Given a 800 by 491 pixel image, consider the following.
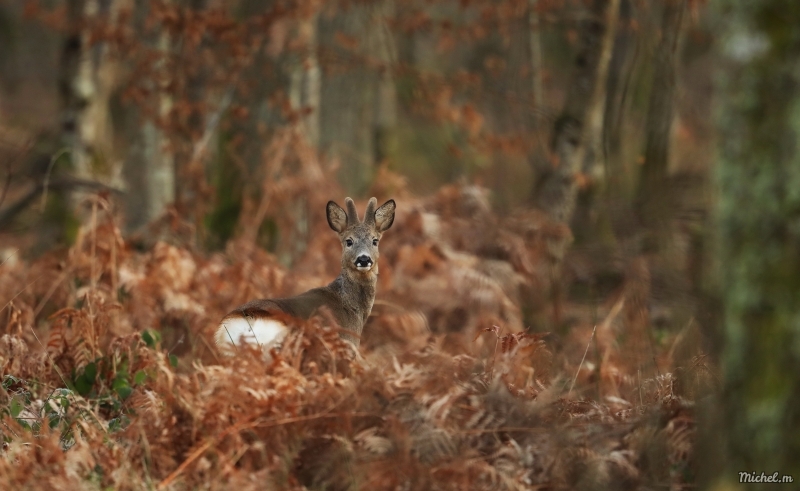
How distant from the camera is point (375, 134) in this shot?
2039cm

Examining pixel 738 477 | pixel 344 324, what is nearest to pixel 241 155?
pixel 344 324

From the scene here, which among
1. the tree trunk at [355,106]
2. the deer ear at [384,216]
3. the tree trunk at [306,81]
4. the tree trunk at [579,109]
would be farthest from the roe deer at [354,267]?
the tree trunk at [355,106]

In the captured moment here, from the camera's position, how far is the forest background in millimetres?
3207

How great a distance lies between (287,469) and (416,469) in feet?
1.67

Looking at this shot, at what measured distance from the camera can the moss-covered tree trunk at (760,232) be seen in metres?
3.05

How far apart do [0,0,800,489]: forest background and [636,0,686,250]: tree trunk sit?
0.9 inches

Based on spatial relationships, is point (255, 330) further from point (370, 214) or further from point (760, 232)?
point (760, 232)

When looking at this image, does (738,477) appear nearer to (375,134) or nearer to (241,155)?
(241,155)

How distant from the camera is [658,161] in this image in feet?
16.5

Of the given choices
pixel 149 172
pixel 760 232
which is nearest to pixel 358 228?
pixel 760 232

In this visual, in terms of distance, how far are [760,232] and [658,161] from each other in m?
1.97

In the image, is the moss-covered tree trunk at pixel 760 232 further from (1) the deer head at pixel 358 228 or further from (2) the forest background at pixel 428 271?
(1) the deer head at pixel 358 228

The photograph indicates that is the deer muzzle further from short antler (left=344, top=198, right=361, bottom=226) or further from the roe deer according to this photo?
short antler (left=344, top=198, right=361, bottom=226)

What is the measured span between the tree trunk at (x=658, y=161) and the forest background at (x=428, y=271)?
2 centimetres
